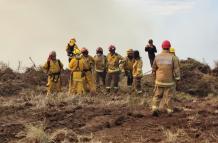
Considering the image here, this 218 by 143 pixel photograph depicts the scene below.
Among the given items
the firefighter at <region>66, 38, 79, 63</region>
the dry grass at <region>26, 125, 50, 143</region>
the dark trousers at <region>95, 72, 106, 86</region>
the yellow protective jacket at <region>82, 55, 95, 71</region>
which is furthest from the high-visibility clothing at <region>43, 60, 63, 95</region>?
the dry grass at <region>26, 125, 50, 143</region>

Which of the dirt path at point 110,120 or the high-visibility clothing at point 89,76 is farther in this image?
the high-visibility clothing at point 89,76

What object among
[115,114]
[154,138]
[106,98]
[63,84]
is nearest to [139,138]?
[154,138]

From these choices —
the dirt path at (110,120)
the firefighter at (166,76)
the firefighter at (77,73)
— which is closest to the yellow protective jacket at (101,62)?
the firefighter at (77,73)

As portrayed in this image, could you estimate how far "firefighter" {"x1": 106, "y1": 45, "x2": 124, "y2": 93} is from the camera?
74.7 feet

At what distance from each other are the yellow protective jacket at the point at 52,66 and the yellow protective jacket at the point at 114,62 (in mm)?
2581

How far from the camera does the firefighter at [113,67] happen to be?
2278 cm

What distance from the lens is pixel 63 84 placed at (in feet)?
87.0

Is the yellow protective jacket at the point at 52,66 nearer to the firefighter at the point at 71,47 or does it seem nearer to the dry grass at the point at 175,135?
the firefighter at the point at 71,47

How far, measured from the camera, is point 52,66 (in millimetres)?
20812

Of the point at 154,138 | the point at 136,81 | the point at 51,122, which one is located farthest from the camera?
the point at 136,81

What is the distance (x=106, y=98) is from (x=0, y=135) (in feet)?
22.3

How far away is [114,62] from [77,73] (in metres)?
2.52

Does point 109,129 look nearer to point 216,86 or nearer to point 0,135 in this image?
point 0,135

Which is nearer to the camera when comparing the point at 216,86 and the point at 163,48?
the point at 163,48
